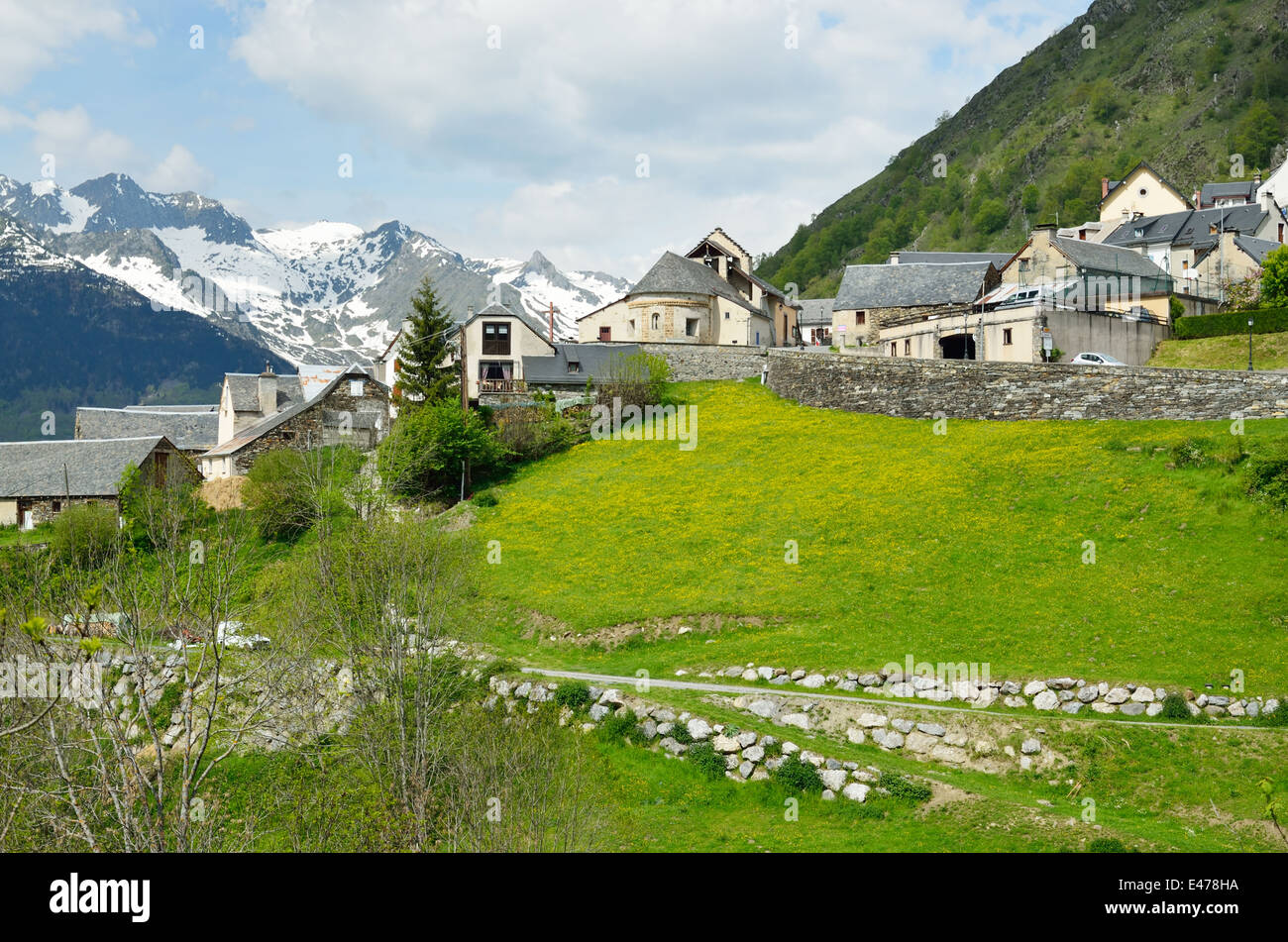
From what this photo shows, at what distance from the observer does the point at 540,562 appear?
4159cm

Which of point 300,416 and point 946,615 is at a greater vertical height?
point 300,416

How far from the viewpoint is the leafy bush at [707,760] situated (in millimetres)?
26031

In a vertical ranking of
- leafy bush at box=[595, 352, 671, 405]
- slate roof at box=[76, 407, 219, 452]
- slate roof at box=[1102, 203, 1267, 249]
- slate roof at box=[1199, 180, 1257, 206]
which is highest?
slate roof at box=[1199, 180, 1257, 206]

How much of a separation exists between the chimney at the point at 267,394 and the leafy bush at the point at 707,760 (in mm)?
55356

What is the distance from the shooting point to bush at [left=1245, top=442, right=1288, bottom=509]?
3372 centimetres

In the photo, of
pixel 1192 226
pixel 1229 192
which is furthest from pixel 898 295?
pixel 1229 192

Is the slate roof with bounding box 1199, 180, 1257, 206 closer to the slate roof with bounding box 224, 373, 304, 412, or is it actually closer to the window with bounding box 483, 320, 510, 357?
the window with bounding box 483, 320, 510, 357

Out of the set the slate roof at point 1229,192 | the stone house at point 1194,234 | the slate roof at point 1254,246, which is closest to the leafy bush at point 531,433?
the stone house at point 1194,234

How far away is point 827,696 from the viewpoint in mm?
28453

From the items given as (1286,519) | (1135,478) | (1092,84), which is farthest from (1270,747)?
(1092,84)

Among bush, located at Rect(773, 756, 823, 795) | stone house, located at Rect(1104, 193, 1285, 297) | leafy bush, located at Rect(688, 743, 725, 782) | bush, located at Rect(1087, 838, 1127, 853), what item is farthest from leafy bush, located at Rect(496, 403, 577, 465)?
stone house, located at Rect(1104, 193, 1285, 297)

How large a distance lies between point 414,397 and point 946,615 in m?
39.3

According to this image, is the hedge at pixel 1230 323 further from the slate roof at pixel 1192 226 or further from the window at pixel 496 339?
the window at pixel 496 339
